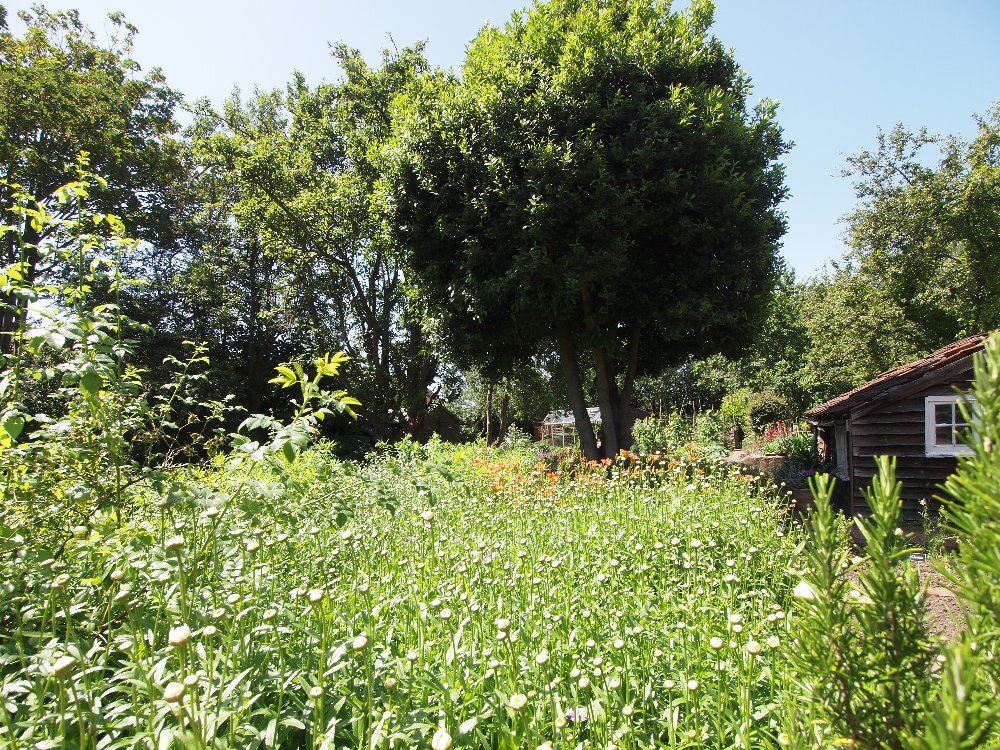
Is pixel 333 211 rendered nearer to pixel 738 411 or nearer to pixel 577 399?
pixel 577 399

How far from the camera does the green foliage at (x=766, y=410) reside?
2716 centimetres

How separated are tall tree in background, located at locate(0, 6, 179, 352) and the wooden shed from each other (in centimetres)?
2019

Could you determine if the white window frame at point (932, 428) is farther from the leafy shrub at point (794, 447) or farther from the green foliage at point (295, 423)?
the green foliage at point (295, 423)

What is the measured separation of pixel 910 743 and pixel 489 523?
3721 millimetres

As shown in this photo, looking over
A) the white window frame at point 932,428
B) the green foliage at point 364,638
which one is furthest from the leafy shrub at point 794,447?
the green foliage at point 364,638

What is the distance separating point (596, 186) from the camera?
1005cm

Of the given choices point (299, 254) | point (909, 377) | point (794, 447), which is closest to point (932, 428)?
point (909, 377)

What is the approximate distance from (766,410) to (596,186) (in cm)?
2300

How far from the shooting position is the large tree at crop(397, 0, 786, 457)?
10.1 m

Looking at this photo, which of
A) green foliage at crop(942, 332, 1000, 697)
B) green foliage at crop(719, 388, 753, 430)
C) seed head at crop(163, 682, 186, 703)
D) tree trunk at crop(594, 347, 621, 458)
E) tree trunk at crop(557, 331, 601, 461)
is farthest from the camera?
green foliage at crop(719, 388, 753, 430)

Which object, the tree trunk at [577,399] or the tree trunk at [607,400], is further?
the tree trunk at [577,399]

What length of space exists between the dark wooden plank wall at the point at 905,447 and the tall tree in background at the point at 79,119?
66.5 ft

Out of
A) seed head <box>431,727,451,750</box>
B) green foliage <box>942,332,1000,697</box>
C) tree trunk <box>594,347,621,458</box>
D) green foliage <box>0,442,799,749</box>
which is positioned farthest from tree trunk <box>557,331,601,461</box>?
green foliage <box>942,332,1000,697</box>

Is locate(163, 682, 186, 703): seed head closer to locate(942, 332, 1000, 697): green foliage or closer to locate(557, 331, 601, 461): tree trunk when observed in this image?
locate(942, 332, 1000, 697): green foliage
